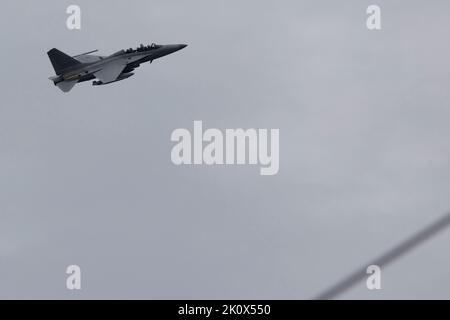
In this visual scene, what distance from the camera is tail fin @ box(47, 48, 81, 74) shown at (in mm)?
62281

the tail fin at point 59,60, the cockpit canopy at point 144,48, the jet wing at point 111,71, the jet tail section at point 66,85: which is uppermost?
the cockpit canopy at point 144,48

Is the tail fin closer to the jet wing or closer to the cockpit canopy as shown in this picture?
the jet wing

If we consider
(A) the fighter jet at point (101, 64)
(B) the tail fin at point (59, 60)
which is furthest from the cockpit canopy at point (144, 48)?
(B) the tail fin at point (59, 60)

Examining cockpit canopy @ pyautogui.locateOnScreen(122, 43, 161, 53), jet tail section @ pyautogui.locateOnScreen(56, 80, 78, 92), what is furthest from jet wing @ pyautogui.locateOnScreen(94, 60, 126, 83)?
jet tail section @ pyautogui.locateOnScreen(56, 80, 78, 92)

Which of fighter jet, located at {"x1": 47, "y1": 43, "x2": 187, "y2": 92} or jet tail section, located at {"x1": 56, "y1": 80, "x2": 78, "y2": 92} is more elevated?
fighter jet, located at {"x1": 47, "y1": 43, "x2": 187, "y2": 92}

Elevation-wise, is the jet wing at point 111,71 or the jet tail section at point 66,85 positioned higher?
the jet wing at point 111,71

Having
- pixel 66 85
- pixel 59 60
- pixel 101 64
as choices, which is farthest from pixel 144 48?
pixel 66 85

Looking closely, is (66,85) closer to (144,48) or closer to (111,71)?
(111,71)

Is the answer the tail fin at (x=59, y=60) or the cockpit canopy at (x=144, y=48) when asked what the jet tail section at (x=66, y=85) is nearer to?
the tail fin at (x=59, y=60)

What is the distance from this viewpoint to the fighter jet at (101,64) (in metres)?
61.9

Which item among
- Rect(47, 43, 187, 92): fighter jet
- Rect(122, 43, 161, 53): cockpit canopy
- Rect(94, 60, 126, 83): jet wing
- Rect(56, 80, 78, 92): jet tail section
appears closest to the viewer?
Rect(56, 80, 78, 92): jet tail section

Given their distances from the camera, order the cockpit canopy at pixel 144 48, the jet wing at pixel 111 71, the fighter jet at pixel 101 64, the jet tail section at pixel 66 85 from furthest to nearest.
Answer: the cockpit canopy at pixel 144 48 → the jet wing at pixel 111 71 → the fighter jet at pixel 101 64 → the jet tail section at pixel 66 85
